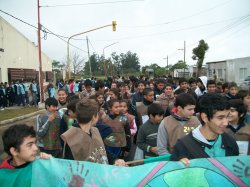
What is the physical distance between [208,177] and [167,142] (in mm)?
1103

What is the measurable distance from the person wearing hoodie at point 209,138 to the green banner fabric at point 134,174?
70 millimetres

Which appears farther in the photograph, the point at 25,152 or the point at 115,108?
the point at 115,108

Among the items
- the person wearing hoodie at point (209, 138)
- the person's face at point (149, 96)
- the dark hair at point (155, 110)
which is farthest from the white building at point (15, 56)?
the person wearing hoodie at point (209, 138)

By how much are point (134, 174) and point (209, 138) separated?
2.47 ft

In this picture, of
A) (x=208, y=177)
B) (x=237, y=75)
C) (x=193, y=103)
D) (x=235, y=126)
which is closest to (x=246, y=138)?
(x=235, y=126)

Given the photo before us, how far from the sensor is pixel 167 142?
3.80 m

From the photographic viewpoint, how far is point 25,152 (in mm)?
2797

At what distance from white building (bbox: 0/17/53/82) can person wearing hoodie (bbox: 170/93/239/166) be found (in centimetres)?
2175

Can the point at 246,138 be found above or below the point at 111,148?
above

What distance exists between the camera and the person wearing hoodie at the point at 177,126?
3754mm

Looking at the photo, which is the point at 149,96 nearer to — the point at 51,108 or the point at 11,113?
the point at 51,108

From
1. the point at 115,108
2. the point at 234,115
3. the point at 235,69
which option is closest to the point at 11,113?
the point at 115,108

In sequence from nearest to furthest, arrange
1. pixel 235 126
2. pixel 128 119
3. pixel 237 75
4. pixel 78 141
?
1. pixel 78 141
2. pixel 235 126
3. pixel 128 119
4. pixel 237 75

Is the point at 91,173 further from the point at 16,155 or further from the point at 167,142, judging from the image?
the point at 167,142
